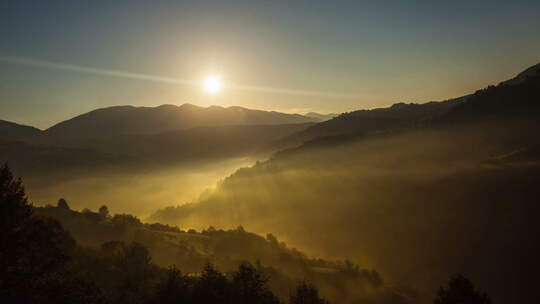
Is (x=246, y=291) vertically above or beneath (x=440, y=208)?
above

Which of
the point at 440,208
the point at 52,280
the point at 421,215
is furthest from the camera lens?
the point at 421,215

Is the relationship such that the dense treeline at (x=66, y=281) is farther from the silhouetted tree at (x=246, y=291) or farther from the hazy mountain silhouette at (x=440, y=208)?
the hazy mountain silhouette at (x=440, y=208)

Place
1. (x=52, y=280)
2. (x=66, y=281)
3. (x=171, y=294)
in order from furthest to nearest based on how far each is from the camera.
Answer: (x=171, y=294)
(x=66, y=281)
(x=52, y=280)

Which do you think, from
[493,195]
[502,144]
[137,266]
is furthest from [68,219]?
[502,144]

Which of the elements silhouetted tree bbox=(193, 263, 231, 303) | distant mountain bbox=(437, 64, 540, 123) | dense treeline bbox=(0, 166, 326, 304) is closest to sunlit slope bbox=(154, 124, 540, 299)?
distant mountain bbox=(437, 64, 540, 123)

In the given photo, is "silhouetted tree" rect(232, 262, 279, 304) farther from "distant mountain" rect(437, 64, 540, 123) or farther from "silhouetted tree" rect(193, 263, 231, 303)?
"distant mountain" rect(437, 64, 540, 123)

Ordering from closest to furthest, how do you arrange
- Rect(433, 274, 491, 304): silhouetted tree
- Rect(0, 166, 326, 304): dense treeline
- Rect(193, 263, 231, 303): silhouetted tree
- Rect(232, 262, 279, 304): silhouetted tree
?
Rect(0, 166, 326, 304): dense treeline < Rect(193, 263, 231, 303): silhouetted tree < Rect(232, 262, 279, 304): silhouetted tree < Rect(433, 274, 491, 304): silhouetted tree

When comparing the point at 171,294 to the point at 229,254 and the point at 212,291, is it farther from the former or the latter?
the point at 229,254

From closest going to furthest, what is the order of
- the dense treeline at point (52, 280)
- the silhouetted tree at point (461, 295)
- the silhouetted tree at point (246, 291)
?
the dense treeline at point (52, 280) → the silhouetted tree at point (246, 291) → the silhouetted tree at point (461, 295)

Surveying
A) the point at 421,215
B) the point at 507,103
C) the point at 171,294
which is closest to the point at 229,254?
the point at 171,294

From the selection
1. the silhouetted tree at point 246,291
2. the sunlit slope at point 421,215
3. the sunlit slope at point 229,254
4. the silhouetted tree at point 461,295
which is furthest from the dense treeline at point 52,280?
the sunlit slope at point 421,215

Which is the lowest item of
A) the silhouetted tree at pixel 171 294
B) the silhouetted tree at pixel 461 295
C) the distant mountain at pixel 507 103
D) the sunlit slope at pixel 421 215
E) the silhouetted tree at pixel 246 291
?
the sunlit slope at pixel 421 215
